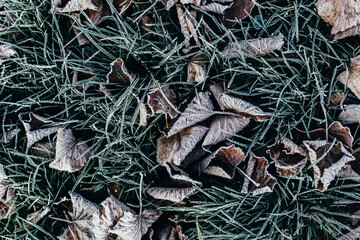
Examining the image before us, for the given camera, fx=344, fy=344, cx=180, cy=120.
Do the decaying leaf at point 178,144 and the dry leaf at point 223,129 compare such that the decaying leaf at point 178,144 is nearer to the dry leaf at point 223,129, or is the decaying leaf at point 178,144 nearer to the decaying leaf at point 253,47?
the dry leaf at point 223,129

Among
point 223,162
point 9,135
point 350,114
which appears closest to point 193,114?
point 223,162

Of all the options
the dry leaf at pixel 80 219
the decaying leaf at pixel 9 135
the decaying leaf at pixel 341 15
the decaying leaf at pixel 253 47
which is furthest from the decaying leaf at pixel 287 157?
the decaying leaf at pixel 9 135

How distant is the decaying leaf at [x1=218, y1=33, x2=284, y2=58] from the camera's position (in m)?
1.91

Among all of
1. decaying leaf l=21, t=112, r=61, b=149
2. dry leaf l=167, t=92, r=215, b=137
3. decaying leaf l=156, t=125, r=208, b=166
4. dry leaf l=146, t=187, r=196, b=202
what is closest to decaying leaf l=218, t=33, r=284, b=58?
dry leaf l=167, t=92, r=215, b=137

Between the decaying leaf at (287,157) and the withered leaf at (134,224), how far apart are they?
0.73 metres

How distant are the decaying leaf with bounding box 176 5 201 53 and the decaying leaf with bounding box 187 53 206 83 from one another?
0.07 m

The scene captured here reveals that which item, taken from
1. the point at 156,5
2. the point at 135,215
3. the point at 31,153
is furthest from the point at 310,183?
the point at 31,153

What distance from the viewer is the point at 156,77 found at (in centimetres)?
209

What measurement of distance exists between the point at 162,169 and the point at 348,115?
1095 mm

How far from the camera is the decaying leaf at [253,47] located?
6.25 feet

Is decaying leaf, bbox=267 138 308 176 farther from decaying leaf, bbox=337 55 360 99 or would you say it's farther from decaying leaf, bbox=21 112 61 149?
decaying leaf, bbox=21 112 61 149

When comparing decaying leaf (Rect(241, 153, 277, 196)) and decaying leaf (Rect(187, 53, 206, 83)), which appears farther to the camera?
decaying leaf (Rect(187, 53, 206, 83))

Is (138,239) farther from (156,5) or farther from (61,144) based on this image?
(156,5)

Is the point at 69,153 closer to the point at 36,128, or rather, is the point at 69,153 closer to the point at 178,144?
the point at 36,128
